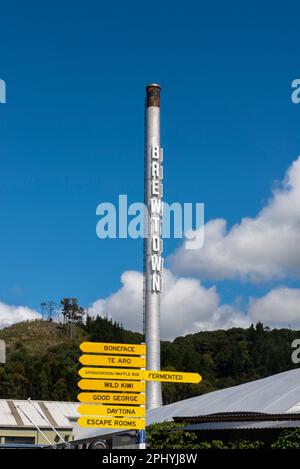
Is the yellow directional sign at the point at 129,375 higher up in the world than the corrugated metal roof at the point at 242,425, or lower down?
higher up

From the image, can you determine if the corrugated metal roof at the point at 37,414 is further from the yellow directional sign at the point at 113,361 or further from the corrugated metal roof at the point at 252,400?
the yellow directional sign at the point at 113,361

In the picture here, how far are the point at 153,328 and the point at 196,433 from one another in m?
50.3

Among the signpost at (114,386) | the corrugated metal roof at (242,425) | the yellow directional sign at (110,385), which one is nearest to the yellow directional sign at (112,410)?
the signpost at (114,386)

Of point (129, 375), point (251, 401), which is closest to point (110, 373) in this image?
point (129, 375)

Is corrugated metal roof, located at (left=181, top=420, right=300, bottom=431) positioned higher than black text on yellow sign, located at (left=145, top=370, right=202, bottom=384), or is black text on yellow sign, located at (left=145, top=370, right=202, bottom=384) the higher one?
black text on yellow sign, located at (left=145, top=370, right=202, bottom=384)

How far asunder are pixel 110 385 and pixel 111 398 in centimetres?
25

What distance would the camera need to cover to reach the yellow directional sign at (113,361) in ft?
46.2

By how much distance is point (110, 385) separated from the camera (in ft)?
46.6

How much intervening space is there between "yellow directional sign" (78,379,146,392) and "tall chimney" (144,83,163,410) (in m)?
72.5

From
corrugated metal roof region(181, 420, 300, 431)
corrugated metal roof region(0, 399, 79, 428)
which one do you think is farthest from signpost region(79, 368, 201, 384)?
corrugated metal roof region(0, 399, 79, 428)

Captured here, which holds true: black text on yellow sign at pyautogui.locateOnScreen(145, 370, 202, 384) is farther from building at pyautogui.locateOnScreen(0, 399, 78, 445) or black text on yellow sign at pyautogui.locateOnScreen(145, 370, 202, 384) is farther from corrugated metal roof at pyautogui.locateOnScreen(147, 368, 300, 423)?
building at pyautogui.locateOnScreen(0, 399, 78, 445)

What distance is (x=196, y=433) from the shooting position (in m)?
38.7

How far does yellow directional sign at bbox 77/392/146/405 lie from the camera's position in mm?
13891
